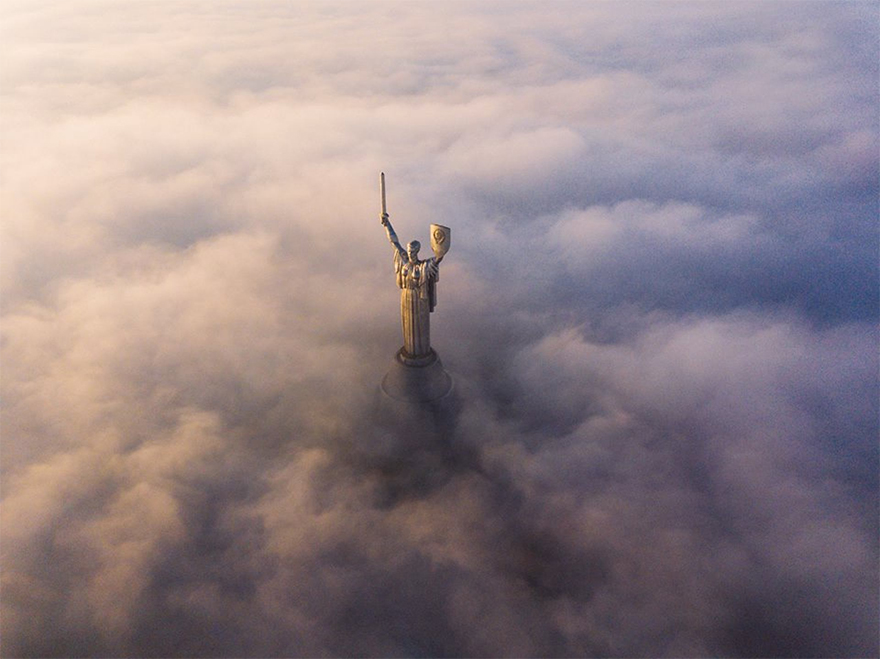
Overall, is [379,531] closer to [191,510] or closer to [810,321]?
[191,510]

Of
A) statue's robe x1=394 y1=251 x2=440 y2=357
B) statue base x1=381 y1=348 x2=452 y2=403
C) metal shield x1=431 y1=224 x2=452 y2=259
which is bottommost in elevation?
statue base x1=381 y1=348 x2=452 y2=403

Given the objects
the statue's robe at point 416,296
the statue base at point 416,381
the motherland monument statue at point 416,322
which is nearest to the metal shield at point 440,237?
the motherland monument statue at point 416,322

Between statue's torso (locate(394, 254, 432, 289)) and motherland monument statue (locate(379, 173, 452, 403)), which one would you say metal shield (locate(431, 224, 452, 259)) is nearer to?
motherland monument statue (locate(379, 173, 452, 403))

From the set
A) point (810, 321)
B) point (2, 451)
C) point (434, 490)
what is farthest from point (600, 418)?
point (2, 451)

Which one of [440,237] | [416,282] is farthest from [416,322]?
[440,237]

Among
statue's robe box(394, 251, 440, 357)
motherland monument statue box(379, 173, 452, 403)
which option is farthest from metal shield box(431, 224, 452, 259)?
statue's robe box(394, 251, 440, 357)

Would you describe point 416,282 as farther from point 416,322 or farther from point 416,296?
point 416,322
